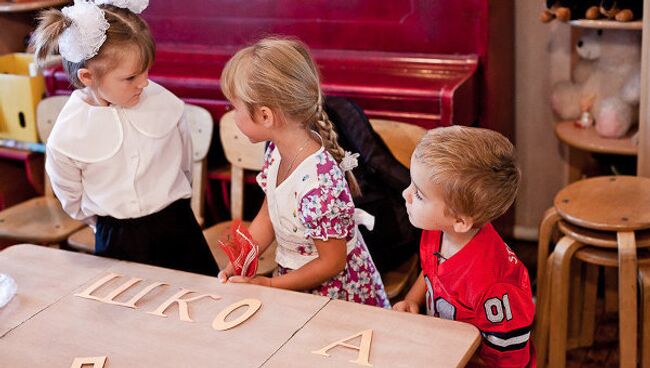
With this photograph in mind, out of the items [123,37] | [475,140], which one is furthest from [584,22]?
[123,37]

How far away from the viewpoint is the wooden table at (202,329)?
161 cm

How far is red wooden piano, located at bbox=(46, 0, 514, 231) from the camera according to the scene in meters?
2.96

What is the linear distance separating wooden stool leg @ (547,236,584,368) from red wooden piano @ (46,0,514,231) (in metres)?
0.58

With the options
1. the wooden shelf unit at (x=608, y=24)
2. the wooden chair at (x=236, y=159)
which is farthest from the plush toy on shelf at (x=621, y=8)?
the wooden chair at (x=236, y=159)

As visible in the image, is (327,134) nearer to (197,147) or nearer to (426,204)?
(426,204)

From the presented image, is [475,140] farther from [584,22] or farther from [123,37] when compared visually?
[584,22]

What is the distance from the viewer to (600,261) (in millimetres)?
2504

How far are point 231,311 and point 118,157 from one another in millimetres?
665

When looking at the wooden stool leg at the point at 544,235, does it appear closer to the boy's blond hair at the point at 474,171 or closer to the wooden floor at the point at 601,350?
the wooden floor at the point at 601,350

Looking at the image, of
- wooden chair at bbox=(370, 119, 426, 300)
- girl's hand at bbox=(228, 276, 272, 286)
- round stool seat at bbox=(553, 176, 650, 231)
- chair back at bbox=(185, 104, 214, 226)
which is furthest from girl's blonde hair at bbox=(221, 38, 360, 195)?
chair back at bbox=(185, 104, 214, 226)

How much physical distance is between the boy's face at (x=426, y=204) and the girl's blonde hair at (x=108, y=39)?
0.80 meters

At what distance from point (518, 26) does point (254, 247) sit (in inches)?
71.4

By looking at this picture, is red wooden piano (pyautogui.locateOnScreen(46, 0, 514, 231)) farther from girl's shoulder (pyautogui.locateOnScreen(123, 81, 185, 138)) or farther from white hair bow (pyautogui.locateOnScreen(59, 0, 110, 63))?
white hair bow (pyautogui.locateOnScreen(59, 0, 110, 63))

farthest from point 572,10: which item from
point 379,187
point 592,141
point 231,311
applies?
point 231,311
